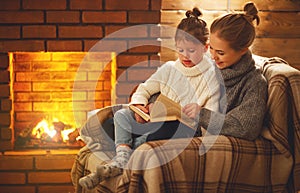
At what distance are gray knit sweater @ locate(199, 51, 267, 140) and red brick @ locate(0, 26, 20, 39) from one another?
4.25 feet

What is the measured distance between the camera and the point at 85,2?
3072mm

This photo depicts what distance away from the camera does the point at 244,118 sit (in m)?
2.08

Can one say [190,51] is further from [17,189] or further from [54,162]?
[17,189]

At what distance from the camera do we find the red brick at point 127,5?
10.1ft

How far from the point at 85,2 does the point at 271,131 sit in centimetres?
139

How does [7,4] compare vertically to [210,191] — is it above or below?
above

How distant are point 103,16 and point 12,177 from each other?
1003 mm

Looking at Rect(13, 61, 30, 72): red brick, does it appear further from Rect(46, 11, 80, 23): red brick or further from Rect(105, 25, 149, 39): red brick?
Rect(105, 25, 149, 39): red brick

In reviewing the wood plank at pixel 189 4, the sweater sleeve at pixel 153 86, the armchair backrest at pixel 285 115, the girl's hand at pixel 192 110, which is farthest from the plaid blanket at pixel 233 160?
the wood plank at pixel 189 4

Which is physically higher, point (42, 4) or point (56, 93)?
point (42, 4)

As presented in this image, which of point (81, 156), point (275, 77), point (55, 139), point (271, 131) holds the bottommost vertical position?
point (55, 139)

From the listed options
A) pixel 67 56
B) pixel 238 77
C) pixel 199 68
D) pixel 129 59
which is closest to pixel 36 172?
pixel 67 56

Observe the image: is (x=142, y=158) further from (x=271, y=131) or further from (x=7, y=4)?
(x=7, y=4)

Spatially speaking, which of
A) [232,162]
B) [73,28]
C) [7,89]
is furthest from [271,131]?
[7,89]
